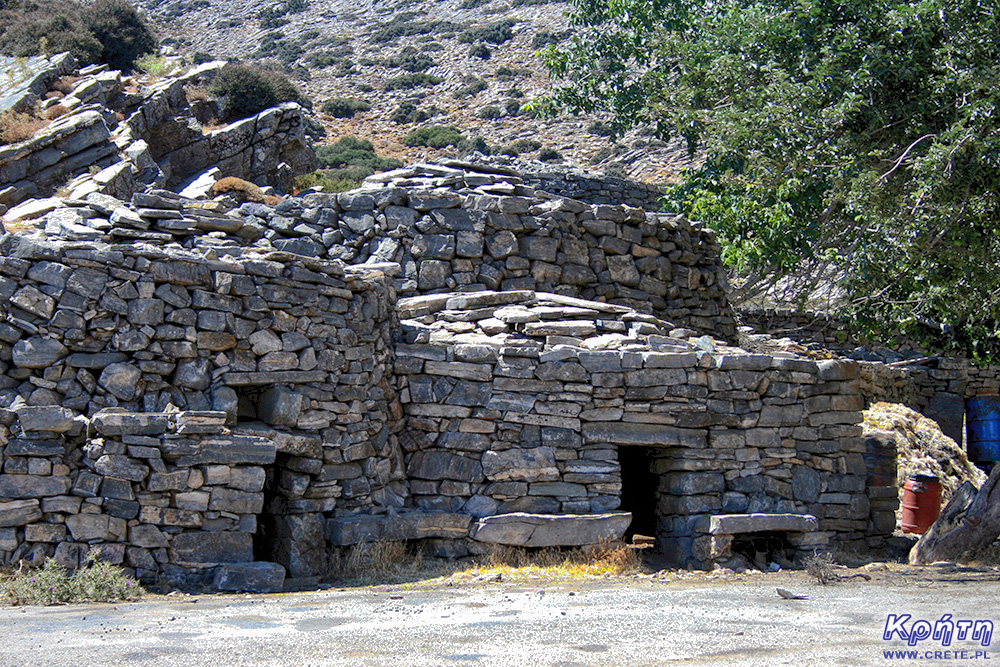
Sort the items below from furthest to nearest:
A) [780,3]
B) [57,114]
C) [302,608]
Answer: [57,114] < [780,3] < [302,608]

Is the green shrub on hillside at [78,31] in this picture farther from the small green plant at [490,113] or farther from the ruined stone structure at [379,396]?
the ruined stone structure at [379,396]

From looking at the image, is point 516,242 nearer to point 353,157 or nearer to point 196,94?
point 196,94

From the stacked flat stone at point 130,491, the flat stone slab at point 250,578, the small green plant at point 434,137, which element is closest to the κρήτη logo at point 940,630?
the flat stone slab at point 250,578

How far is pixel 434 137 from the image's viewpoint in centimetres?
3020

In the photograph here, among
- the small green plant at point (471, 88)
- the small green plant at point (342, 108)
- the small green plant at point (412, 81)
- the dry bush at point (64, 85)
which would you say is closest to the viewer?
the dry bush at point (64, 85)

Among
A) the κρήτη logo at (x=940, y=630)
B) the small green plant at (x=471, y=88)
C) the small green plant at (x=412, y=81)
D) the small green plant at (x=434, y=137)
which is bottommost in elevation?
the κρήτη logo at (x=940, y=630)

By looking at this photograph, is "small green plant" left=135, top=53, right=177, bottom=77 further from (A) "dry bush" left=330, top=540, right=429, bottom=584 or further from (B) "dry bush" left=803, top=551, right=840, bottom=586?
(B) "dry bush" left=803, top=551, right=840, bottom=586

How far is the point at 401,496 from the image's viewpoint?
876 cm

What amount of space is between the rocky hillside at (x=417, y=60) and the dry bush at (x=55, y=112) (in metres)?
13.3

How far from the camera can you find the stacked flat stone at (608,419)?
8859mm

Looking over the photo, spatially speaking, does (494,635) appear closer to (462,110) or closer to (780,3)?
(780,3)

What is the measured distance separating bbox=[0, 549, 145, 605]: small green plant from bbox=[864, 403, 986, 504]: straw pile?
31.3 ft

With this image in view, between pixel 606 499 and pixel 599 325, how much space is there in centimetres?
195

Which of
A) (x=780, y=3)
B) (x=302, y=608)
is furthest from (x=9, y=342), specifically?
(x=780, y=3)
